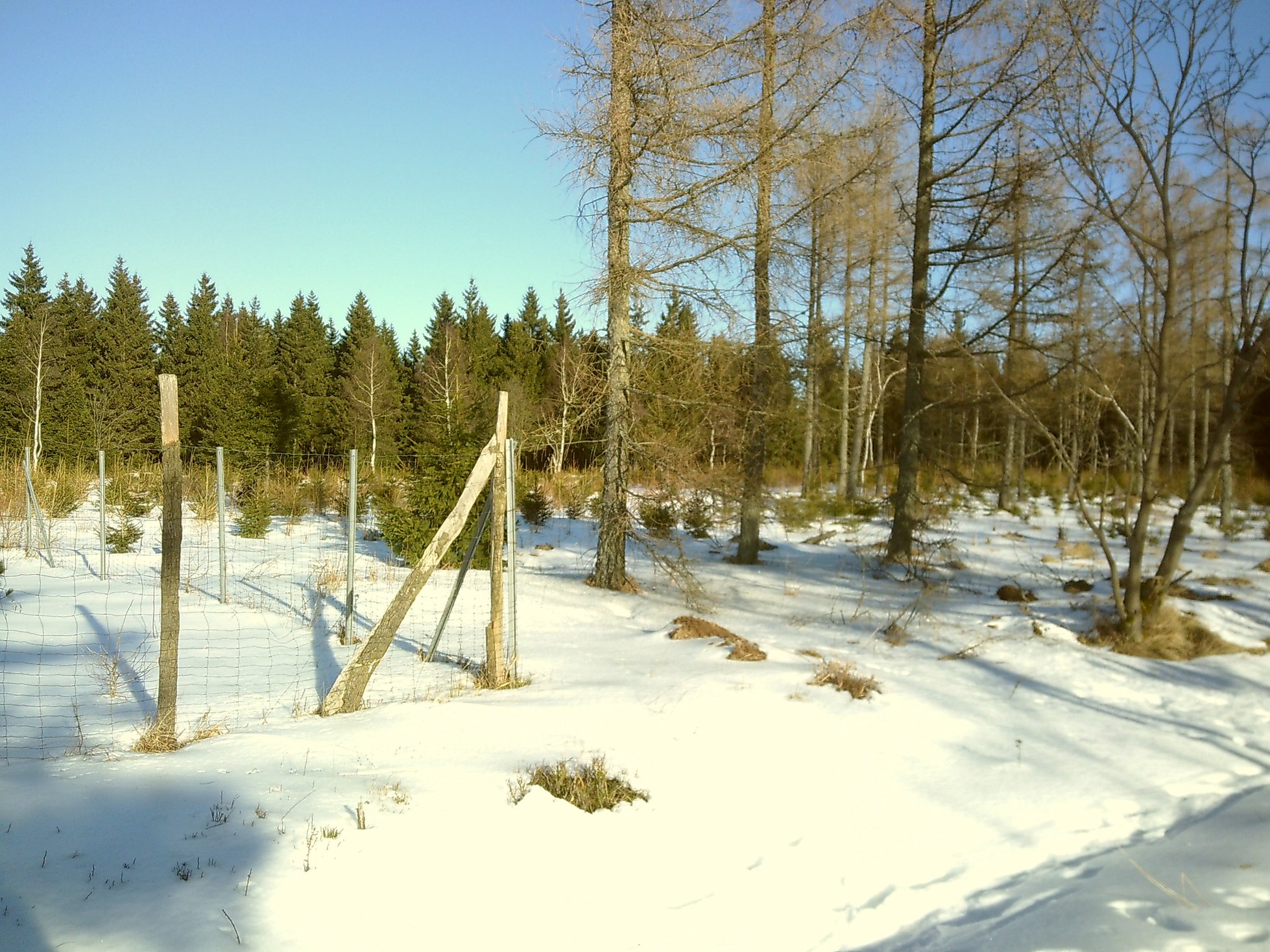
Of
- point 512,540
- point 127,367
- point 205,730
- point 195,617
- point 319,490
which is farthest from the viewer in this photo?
point 127,367

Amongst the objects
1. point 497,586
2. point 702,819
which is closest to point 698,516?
point 497,586

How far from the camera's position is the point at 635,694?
611 cm

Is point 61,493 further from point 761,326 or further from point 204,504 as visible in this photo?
point 761,326

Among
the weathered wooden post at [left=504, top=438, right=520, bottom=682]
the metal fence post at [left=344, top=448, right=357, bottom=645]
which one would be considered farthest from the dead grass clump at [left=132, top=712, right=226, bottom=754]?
the metal fence post at [left=344, top=448, right=357, bottom=645]

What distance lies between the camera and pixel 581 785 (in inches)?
174

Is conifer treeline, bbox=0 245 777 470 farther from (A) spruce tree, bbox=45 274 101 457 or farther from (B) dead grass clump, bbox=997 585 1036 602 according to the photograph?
(B) dead grass clump, bbox=997 585 1036 602

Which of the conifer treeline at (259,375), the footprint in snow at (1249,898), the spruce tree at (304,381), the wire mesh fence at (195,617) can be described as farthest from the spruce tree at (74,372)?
the footprint in snow at (1249,898)

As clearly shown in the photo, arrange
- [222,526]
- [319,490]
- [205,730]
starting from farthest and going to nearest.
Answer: [319,490] < [222,526] < [205,730]

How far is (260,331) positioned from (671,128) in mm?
42494

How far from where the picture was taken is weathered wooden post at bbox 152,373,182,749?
464 cm

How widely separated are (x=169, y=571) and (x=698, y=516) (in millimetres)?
9416

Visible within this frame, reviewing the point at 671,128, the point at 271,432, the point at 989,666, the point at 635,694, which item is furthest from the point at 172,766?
the point at 271,432

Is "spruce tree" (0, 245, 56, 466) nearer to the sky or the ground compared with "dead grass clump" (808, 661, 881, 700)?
nearer to the sky

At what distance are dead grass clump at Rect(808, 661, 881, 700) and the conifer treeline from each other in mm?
5311
